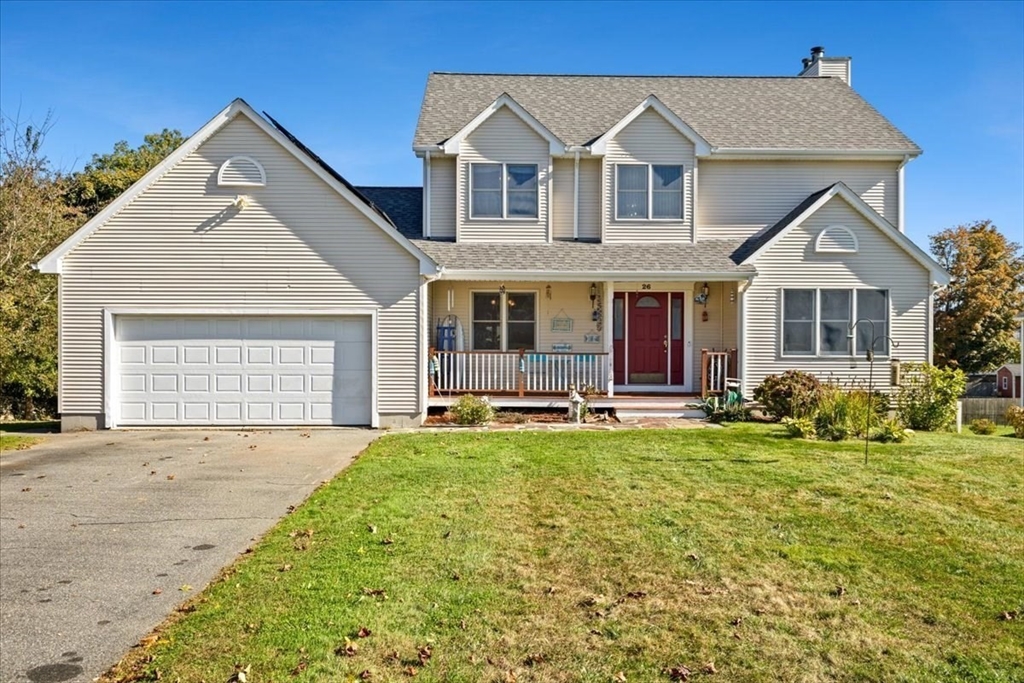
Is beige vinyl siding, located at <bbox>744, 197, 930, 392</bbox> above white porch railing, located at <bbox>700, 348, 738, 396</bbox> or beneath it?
above

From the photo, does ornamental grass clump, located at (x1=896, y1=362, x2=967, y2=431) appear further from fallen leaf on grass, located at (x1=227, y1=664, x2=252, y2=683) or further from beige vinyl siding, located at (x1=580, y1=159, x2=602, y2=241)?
fallen leaf on grass, located at (x1=227, y1=664, x2=252, y2=683)

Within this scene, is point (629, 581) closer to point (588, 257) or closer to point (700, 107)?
point (588, 257)

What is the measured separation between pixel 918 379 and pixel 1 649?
53.9ft

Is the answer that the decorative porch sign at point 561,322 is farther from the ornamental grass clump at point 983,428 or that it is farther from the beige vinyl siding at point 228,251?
the ornamental grass clump at point 983,428

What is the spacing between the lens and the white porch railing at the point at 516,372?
1595 centimetres

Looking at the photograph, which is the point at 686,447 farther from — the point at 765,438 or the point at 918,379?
the point at 918,379

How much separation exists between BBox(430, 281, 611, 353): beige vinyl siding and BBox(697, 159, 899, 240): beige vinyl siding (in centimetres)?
369

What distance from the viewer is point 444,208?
57.1 feet

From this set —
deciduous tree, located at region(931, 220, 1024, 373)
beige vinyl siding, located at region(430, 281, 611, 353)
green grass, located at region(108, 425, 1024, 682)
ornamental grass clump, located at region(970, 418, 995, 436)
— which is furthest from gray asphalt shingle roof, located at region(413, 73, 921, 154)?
deciduous tree, located at region(931, 220, 1024, 373)

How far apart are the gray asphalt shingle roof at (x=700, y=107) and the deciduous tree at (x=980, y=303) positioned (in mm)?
17021

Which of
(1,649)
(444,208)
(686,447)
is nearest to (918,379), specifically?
(686,447)

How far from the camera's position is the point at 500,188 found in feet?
55.7

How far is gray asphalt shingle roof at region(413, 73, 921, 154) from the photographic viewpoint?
58.0 ft

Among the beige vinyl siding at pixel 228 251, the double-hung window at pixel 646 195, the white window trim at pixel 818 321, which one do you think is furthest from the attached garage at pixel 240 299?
the white window trim at pixel 818 321
